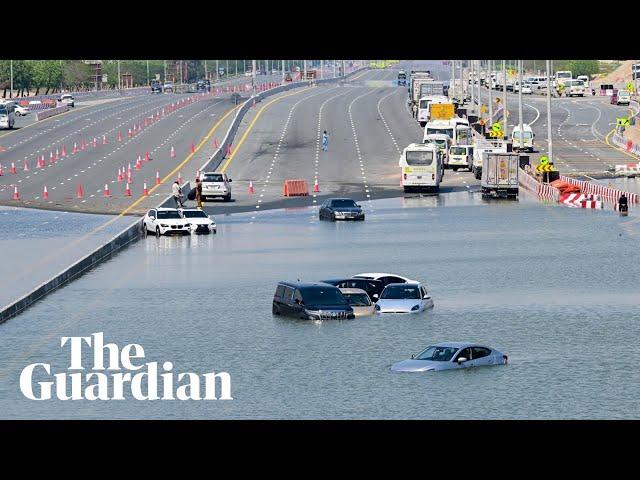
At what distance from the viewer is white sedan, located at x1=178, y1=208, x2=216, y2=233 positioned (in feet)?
317

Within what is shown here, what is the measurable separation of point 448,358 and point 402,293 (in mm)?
12951

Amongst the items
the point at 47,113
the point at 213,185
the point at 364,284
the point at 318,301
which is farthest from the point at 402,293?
the point at 47,113

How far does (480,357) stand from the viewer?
57594 mm

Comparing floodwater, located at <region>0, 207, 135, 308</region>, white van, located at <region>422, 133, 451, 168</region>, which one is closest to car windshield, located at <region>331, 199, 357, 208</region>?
floodwater, located at <region>0, 207, 135, 308</region>

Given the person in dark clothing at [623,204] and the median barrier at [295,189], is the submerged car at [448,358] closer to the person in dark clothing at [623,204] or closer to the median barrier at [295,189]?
the person in dark clothing at [623,204]

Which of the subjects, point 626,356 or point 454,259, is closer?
point 626,356

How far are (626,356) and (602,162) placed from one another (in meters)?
81.3

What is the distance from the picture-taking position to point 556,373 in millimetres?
57969

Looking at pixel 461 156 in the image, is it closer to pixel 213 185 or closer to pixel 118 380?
pixel 213 185
